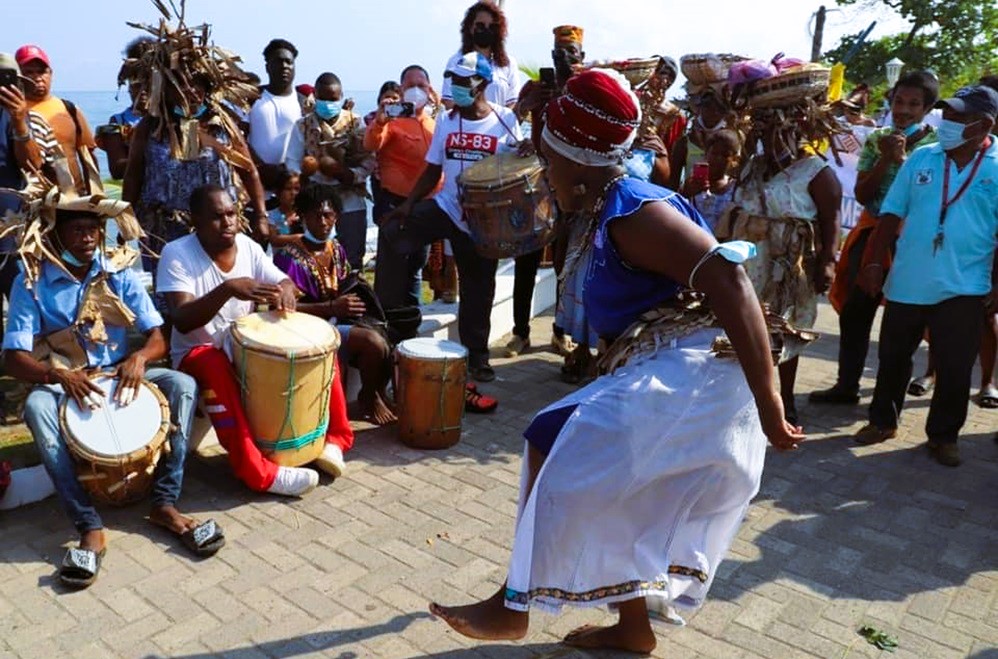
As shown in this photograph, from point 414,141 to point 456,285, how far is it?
4.40 ft

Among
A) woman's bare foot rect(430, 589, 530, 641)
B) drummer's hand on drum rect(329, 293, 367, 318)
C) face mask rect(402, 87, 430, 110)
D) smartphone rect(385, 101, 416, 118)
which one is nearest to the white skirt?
woman's bare foot rect(430, 589, 530, 641)

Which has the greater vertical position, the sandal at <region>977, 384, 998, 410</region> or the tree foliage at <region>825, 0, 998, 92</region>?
the tree foliage at <region>825, 0, 998, 92</region>

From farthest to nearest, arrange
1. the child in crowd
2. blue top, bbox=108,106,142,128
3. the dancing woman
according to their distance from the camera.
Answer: blue top, bbox=108,106,142,128
the child in crowd
the dancing woman

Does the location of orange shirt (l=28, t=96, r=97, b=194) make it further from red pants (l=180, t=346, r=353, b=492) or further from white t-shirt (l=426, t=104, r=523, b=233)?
white t-shirt (l=426, t=104, r=523, b=233)

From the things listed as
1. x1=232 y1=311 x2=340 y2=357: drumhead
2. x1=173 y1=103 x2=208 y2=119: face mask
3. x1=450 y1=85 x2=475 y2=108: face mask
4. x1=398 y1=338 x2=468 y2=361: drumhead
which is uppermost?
x1=450 y1=85 x2=475 y2=108: face mask

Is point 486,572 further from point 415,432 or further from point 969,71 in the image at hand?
point 969,71

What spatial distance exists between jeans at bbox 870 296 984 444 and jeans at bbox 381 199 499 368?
102 inches

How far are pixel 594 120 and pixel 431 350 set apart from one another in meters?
2.72

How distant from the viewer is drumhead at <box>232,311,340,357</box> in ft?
14.0

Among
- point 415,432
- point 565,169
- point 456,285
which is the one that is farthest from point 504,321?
point 565,169

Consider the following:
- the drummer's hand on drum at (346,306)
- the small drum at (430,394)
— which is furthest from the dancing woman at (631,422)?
the drummer's hand on drum at (346,306)

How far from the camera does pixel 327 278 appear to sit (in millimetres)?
5242

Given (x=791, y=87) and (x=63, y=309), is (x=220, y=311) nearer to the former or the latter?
(x=63, y=309)

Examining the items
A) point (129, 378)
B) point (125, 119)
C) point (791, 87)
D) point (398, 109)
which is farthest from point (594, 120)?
point (125, 119)
